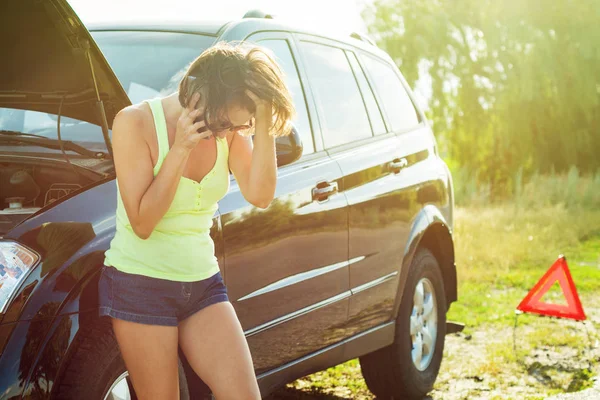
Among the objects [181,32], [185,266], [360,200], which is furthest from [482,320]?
[185,266]

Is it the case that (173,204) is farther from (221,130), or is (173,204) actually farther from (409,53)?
(409,53)

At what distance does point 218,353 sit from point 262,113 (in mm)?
756

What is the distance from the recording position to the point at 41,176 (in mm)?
3807

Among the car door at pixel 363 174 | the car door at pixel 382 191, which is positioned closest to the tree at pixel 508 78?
the car door at pixel 382 191

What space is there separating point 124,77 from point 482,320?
4.96m

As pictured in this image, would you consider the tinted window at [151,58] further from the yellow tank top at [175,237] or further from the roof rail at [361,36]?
the roof rail at [361,36]

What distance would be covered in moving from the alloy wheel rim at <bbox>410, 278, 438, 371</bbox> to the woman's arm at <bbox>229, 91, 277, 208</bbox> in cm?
254

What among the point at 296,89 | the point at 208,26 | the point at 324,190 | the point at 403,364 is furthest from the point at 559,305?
the point at 208,26

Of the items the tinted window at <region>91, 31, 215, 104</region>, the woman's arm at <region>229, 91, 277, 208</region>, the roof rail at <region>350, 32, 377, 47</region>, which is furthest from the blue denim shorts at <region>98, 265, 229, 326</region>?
the roof rail at <region>350, 32, 377, 47</region>

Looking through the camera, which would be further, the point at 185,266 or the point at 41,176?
the point at 41,176

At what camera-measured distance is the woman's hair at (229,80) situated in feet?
9.04

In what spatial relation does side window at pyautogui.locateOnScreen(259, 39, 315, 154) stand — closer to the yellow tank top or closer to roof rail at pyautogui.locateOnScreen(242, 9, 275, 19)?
roof rail at pyautogui.locateOnScreen(242, 9, 275, 19)

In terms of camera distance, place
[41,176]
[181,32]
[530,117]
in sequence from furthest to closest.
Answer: [530,117]
[181,32]
[41,176]

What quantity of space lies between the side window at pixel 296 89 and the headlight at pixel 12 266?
6.00ft
